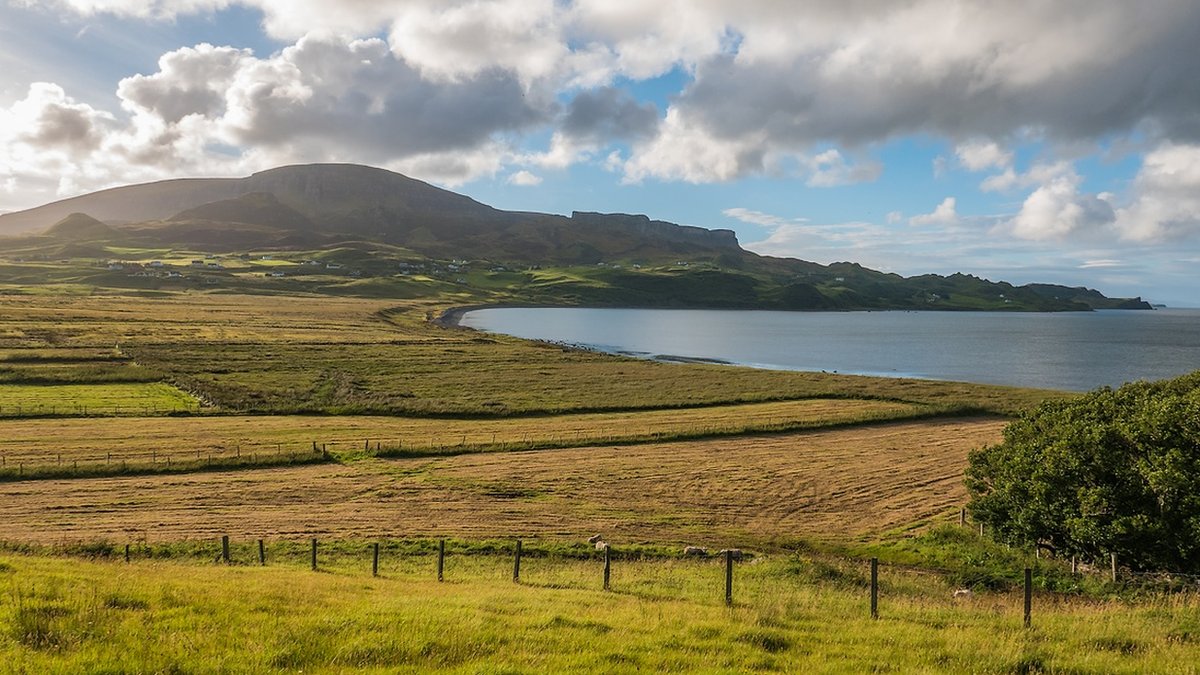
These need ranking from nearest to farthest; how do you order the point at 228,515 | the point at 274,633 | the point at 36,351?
1. the point at 274,633
2. the point at 228,515
3. the point at 36,351

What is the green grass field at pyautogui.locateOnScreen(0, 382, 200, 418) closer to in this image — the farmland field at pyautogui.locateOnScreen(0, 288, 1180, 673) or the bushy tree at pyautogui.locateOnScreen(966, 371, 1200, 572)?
the farmland field at pyautogui.locateOnScreen(0, 288, 1180, 673)

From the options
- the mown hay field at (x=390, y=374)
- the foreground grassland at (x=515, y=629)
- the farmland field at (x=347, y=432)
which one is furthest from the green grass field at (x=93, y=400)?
the foreground grassland at (x=515, y=629)

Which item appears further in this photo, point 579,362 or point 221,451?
point 579,362

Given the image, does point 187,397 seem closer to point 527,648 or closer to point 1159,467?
point 527,648

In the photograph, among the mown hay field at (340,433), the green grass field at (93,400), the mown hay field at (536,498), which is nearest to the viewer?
the mown hay field at (536,498)

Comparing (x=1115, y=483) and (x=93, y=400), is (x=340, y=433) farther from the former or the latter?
(x=1115, y=483)

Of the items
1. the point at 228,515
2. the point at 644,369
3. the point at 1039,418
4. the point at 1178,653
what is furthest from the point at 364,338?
the point at 1178,653

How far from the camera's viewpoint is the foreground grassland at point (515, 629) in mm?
11195

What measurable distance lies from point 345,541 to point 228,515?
8472mm

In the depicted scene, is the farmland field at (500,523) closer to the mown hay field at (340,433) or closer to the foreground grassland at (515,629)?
the foreground grassland at (515,629)

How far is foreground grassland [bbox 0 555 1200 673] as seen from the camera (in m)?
11.2

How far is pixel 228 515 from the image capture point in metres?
33.5

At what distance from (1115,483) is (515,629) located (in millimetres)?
23071

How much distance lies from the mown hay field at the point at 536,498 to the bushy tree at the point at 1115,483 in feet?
25.6
